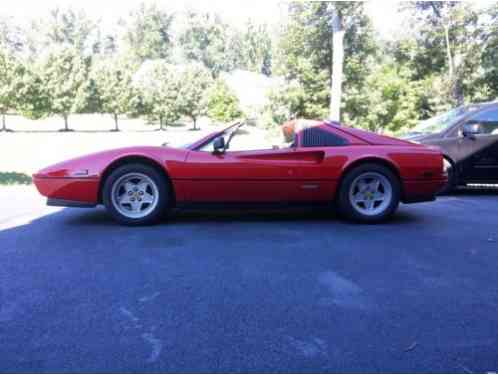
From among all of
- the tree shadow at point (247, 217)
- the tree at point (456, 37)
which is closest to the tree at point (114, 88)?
the tree at point (456, 37)

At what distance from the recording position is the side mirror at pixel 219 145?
4.84m

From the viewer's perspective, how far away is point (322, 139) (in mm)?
5113

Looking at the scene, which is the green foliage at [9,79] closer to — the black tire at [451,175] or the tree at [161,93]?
the tree at [161,93]

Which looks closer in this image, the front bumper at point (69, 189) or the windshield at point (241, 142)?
the front bumper at point (69, 189)

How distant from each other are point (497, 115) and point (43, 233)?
6.58 meters

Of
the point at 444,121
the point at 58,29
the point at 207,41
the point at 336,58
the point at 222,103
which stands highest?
the point at 58,29

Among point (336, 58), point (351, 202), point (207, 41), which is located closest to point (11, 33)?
point (207, 41)

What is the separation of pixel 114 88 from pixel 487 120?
40.3 metres

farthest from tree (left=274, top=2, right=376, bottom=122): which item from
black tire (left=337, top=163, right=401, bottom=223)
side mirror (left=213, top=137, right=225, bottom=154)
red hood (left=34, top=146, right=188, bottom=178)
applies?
red hood (left=34, top=146, right=188, bottom=178)

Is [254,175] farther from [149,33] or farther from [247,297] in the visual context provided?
[149,33]

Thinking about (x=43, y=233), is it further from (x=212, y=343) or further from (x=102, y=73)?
(x=102, y=73)

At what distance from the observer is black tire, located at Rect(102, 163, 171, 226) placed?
4.75 m

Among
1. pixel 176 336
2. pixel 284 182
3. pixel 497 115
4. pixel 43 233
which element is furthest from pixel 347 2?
pixel 176 336

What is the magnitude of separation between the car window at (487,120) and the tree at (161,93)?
3998 centimetres
